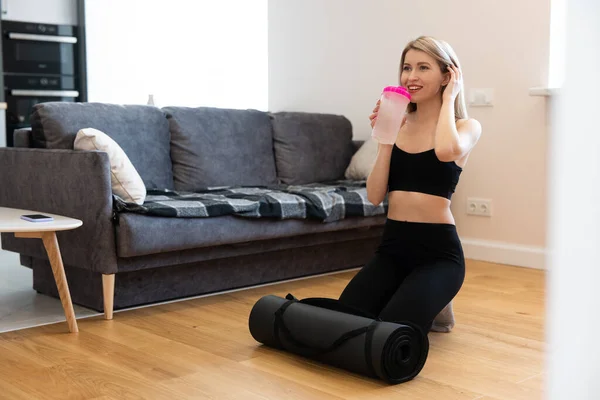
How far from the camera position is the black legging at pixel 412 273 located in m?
2.29

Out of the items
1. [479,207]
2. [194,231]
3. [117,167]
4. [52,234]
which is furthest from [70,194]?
[479,207]

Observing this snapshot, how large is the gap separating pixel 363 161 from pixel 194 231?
5.12ft

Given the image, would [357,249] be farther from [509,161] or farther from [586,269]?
[586,269]

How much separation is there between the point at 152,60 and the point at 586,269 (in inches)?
214

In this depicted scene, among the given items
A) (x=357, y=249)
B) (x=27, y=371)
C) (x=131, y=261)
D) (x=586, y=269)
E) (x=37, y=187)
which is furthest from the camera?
(x=357, y=249)

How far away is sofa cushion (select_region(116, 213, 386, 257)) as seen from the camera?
278cm

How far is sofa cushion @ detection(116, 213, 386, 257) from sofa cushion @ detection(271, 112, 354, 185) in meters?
0.79

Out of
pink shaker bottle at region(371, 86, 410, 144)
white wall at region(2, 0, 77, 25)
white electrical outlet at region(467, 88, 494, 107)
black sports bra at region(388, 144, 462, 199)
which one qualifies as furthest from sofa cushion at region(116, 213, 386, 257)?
white wall at region(2, 0, 77, 25)

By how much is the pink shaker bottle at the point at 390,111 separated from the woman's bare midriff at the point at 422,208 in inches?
11.0

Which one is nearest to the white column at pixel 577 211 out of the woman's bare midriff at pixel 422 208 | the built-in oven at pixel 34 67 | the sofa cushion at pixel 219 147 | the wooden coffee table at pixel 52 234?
the woman's bare midriff at pixel 422 208

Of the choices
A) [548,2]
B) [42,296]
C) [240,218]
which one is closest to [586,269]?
[240,218]

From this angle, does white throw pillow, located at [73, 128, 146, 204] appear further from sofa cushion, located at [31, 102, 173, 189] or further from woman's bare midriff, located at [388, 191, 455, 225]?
woman's bare midriff, located at [388, 191, 455, 225]

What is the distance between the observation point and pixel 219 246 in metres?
3.17

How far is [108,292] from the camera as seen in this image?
2793mm
